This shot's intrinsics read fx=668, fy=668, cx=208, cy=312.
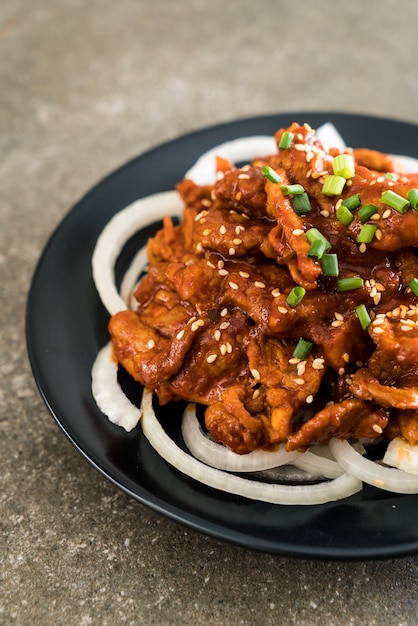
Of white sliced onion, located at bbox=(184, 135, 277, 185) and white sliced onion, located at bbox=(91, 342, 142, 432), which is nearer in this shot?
white sliced onion, located at bbox=(91, 342, 142, 432)

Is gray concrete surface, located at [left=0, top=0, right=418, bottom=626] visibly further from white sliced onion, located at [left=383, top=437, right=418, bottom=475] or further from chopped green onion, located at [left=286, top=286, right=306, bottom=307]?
chopped green onion, located at [left=286, top=286, right=306, bottom=307]

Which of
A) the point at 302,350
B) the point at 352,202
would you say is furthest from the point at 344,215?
the point at 302,350

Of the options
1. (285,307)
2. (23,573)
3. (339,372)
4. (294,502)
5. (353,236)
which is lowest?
(23,573)

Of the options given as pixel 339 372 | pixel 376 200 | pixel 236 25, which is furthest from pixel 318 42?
pixel 339 372

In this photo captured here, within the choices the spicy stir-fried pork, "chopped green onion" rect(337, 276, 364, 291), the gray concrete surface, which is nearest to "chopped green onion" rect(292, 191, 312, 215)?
the spicy stir-fried pork

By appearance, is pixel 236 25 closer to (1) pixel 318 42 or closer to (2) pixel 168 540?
(1) pixel 318 42

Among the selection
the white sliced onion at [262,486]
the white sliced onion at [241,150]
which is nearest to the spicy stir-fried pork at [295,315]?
the white sliced onion at [262,486]

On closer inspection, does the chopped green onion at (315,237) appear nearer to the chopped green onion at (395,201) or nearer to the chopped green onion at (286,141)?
the chopped green onion at (395,201)
